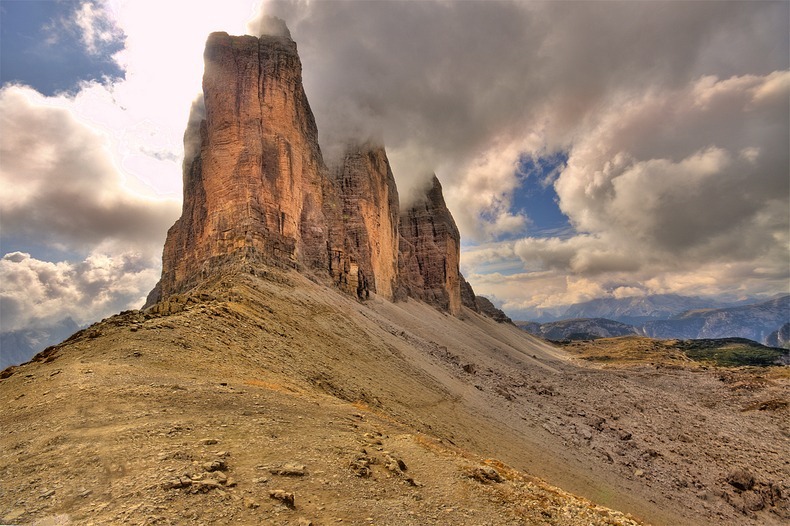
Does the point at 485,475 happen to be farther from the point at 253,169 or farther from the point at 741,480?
the point at 253,169

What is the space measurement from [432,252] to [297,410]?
9713 centimetres

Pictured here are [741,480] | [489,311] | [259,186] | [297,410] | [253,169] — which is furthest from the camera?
[489,311]

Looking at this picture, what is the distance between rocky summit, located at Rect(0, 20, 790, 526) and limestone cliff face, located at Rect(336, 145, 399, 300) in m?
8.91

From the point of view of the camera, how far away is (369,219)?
70562 mm

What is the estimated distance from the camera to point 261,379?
16172 millimetres

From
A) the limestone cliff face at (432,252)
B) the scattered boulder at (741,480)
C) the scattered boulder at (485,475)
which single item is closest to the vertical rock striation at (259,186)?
the scattered boulder at (485,475)

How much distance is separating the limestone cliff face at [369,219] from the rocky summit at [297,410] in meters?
8.91

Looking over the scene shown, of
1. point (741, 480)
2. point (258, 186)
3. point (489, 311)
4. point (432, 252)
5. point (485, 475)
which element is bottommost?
point (741, 480)

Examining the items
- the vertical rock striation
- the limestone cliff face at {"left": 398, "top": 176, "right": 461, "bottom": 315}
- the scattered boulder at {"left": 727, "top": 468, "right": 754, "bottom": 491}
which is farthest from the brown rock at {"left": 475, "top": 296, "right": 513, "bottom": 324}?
the scattered boulder at {"left": 727, "top": 468, "right": 754, "bottom": 491}

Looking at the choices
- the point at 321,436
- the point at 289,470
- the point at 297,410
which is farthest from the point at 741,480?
the point at 289,470

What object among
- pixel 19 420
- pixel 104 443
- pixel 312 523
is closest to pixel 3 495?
pixel 104 443

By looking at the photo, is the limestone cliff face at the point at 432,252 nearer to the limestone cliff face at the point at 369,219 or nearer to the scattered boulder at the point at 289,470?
the limestone cliff face at the point at 369,219

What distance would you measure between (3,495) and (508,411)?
26706mm

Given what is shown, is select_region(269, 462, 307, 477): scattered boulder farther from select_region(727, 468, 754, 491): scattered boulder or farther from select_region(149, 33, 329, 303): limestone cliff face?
select_region(149, 33, 329, 303): limestone cliff face
